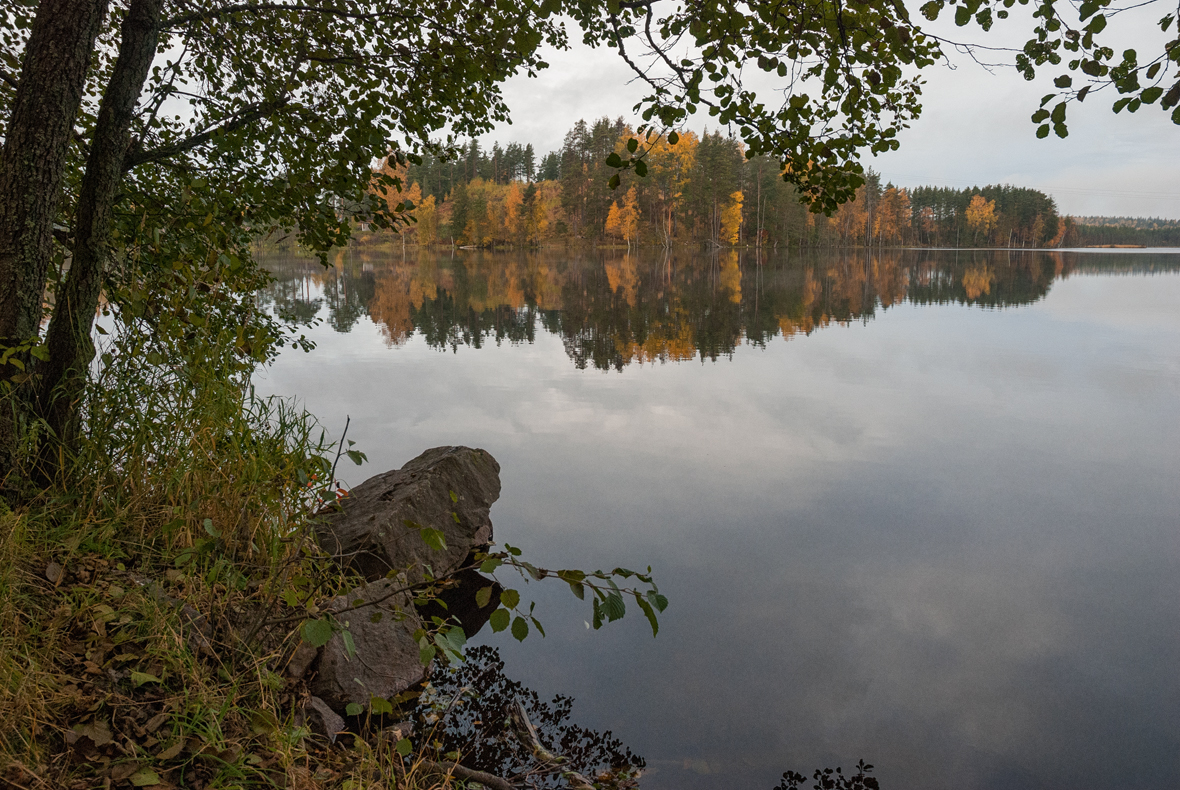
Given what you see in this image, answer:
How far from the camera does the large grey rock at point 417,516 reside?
468 centimetres

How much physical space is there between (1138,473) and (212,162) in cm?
1015

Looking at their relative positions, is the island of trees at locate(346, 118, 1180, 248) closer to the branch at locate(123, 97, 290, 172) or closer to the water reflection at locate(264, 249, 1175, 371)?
the water reflection at locate(264, 249, 1175, 371)

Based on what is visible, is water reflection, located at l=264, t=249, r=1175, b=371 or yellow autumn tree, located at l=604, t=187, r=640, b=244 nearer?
water reflection, located at l=264, t=249, r=1175, b=371

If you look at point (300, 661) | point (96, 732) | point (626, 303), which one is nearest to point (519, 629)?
point (96, 732)

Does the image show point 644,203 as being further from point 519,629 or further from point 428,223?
point 519,629

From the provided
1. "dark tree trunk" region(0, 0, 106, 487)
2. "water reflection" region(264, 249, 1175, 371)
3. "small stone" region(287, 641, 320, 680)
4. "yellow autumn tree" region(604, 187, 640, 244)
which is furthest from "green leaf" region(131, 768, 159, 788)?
"yellow autumn tree" region(604, 187, 640, 244)

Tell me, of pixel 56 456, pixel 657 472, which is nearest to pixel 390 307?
pixel 657 472

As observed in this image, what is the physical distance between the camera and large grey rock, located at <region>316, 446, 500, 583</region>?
15.3ft

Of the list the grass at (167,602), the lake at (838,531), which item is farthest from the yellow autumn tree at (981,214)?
the grass at (167,602)

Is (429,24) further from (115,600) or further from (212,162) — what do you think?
(115,600)

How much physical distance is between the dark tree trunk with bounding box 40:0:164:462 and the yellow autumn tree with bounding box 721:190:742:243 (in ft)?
235

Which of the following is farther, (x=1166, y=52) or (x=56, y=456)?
(x=56, y=456)

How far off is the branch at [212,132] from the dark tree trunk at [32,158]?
1005mm

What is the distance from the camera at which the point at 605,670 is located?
4578 millimetres
